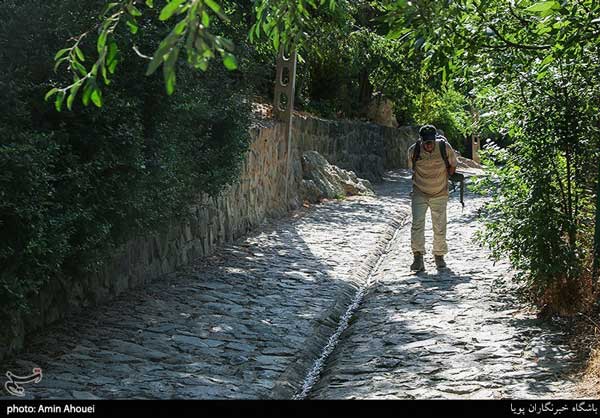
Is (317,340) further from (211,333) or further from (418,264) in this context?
(418,264)

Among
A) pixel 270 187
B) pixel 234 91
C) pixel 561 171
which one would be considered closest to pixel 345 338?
pixel 561 171

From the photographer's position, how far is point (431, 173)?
34.0 ft

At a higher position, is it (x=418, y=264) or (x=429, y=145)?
(x=429, y=145)

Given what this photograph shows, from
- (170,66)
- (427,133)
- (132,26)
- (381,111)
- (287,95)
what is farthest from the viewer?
(381,111)

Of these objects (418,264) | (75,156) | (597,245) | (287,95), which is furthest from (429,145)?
(287,95)

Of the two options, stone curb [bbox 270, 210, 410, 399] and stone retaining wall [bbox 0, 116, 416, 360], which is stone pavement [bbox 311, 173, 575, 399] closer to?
stone curb [bbox 270, 210, 410, 399]

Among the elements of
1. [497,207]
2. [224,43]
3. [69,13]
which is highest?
[69,13]

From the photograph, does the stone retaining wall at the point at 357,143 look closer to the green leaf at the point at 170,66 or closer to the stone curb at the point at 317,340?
the stone curb at the point at 317,340

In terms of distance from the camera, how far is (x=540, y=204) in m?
7.66

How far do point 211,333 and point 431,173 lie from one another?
13.2 feet

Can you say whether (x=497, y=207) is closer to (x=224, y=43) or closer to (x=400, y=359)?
(x=400, y=359)

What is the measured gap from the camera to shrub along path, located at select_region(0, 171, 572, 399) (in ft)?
19.2

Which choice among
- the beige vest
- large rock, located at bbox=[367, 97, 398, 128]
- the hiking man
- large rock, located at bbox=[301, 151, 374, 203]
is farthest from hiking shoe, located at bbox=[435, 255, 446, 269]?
large rock, located at bbox=[367, 97, 398, 128]
